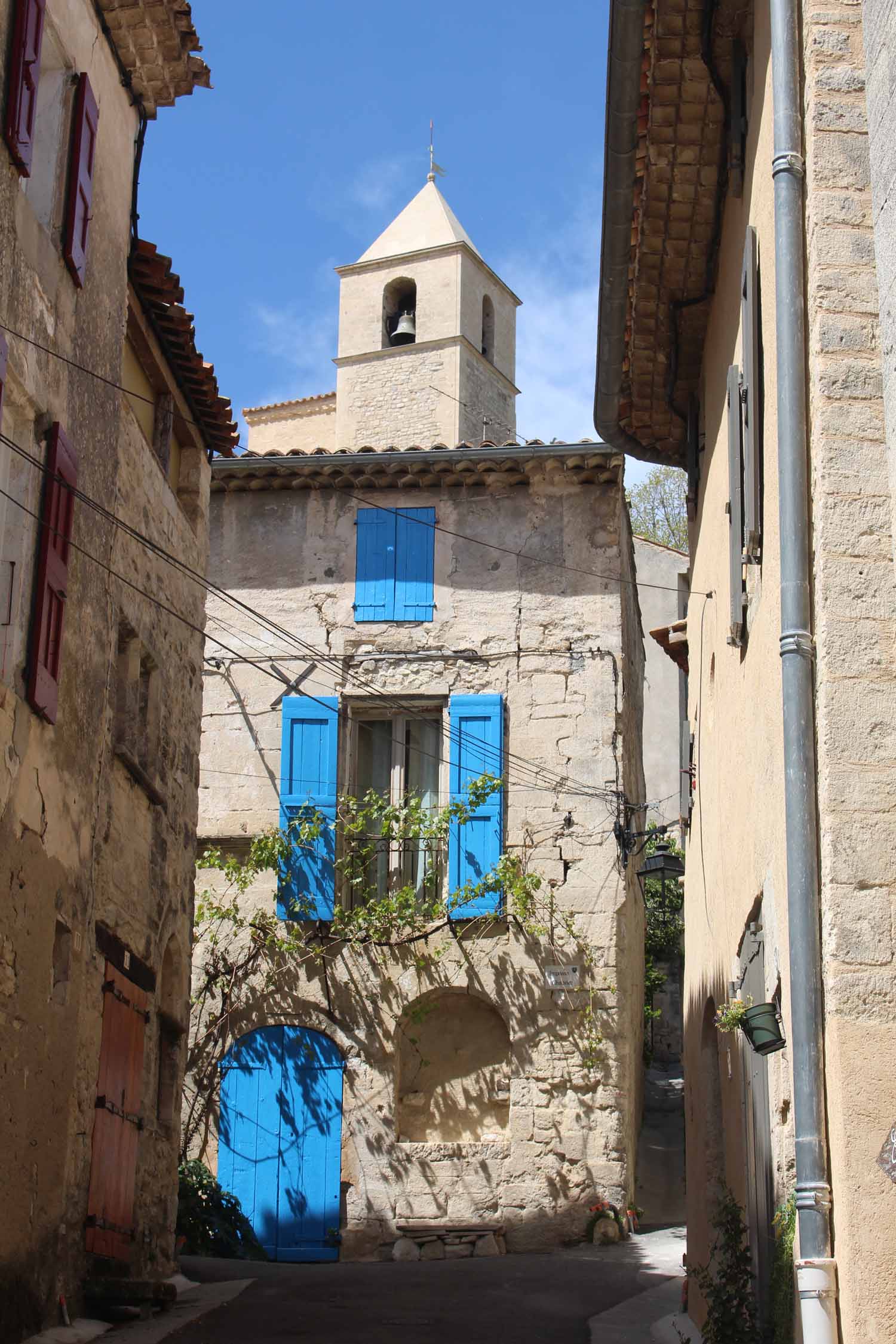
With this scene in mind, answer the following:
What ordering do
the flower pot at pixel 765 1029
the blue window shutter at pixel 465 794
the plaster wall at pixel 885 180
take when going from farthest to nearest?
the blue window shutter at pixel 465 794 < the flower pot at pixel 765 1029 < the plaster wall at pixel 885 180

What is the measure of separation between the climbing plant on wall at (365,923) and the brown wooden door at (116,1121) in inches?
176

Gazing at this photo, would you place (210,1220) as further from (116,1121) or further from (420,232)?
(420,232)

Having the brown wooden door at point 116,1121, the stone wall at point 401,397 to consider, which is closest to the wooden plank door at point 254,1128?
the brown wooden door at point 116,1121

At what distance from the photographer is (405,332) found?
97.8 ft

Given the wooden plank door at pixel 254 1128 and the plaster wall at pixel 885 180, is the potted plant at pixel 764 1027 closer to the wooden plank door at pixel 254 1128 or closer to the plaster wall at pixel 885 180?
the plaster wall at pixel 885 180

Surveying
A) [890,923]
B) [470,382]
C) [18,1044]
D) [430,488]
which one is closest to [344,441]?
[470,382]

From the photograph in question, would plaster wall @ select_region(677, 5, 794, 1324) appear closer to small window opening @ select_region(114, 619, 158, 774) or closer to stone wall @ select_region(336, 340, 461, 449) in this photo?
small window opening @ select_region(114, 619, 158, 774)

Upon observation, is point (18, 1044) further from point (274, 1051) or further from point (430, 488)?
point (430, 488)

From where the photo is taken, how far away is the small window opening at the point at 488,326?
31.2m

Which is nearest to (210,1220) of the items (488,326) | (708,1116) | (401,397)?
(708,1116)

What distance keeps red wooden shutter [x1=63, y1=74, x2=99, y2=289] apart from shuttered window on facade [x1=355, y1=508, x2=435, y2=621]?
282 inches

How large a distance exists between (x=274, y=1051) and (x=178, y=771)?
4.05 metres

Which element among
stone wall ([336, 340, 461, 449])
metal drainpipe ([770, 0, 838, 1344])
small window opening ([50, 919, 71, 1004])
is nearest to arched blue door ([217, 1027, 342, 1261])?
small window opening ([50, 919, 71, 1004])

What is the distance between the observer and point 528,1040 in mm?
14312
